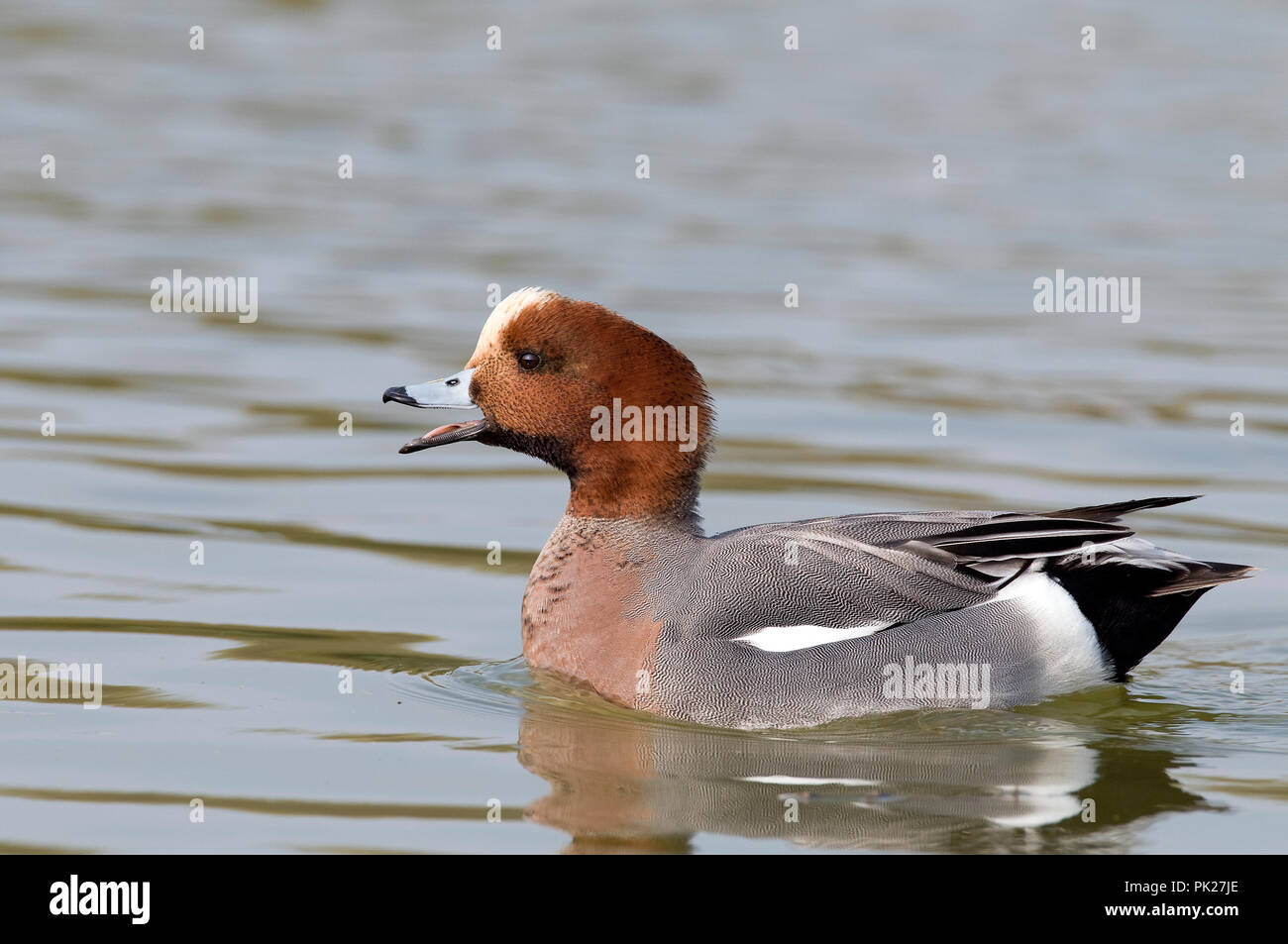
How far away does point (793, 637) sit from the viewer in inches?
242

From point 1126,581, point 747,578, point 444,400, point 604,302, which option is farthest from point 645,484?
point 604,302

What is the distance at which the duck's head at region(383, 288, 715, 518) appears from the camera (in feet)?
21.7

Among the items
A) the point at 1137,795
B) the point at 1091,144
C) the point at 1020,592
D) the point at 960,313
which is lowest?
→ the point at 1137,795

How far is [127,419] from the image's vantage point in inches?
Answer: 387

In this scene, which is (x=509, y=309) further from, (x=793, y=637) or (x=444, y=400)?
(x=793, y=637)

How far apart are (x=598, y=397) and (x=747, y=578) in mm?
828

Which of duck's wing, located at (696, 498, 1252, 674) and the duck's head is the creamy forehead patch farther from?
duck's wing, located at (696, 498, 1252, 674)

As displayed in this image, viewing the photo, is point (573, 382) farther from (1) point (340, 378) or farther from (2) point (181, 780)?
(1) point (340, 378)

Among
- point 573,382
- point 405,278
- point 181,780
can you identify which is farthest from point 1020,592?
point 405,278

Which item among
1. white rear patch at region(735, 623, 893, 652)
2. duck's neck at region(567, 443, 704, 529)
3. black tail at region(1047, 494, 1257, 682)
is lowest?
white rear patch at region(735, 623, 893, 652)

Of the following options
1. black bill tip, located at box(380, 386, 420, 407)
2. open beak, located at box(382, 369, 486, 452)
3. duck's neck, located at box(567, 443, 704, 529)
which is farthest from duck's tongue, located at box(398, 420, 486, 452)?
duck's neck, located at box(567, 443, 704, 529)

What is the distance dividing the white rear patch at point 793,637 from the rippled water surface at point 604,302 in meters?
0.28

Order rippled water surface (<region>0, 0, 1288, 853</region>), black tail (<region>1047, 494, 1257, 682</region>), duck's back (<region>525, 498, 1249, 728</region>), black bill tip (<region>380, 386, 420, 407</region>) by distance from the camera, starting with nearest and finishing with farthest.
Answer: rippled water surface (<region>0, 0, 1288, 853</region>) < duck's back (<region>525, 498, 1249, 728</region>) < black tail (<region>1047, 494, 1257, 682</region>) < black bill tip (<region>380, 386, 420, 407</region>)

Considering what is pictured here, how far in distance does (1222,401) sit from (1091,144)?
8566 mm
